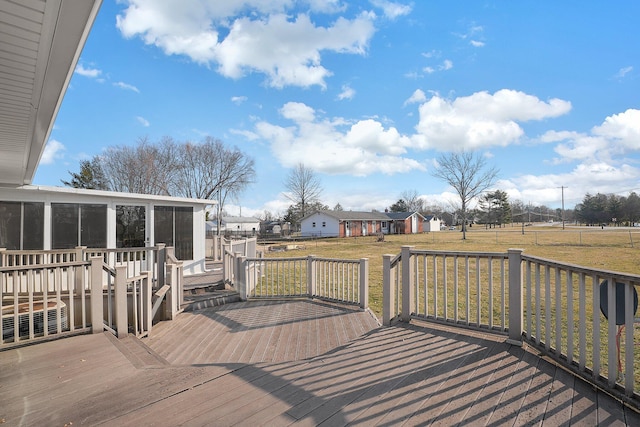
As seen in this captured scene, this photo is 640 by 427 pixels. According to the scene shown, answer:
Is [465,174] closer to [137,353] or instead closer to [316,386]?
[316,386]

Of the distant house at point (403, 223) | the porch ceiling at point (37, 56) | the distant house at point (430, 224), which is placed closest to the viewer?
the porch ceiling at point (37, 56)

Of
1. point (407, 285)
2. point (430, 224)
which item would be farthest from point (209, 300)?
point (430, 224)

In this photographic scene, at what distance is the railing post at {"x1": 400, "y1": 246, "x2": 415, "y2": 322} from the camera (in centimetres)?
372

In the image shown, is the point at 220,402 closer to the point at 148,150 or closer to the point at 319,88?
the point at 319,88

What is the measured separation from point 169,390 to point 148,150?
31335 mm

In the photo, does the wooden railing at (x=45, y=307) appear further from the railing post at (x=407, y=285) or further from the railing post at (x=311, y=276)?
the railing post at (x=407, y=285)

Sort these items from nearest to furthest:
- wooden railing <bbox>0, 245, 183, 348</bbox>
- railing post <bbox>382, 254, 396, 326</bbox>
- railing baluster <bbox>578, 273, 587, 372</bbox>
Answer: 1. railing baluster <bbox>578, 273, 587, 372</bbox>
2. wooden railing <bbox>0, 245, 183, 348</bbox>
3. railing post <bbox>382, 254, 396, 326</bbox>

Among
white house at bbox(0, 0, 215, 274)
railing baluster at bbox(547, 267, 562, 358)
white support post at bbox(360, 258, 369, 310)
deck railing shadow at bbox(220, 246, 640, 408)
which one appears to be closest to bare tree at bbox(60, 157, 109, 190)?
white house at bbox(0, 0, 215, 274)

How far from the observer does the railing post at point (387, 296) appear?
12.8 feet

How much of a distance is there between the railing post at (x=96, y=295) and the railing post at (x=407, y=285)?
3718mm

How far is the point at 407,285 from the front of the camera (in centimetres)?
372

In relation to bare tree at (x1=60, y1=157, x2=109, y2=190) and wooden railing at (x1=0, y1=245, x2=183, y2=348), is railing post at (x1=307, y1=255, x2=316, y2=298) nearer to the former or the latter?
wooden railing at (x1=0, y1=245, x2=183, y2=348)

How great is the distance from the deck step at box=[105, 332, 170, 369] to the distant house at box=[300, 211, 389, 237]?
112 feet

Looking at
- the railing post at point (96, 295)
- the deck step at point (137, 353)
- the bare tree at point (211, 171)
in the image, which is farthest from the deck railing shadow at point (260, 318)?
the bare tree at point (211, 171)
